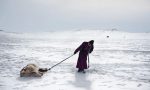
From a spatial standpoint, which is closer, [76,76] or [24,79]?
[24,79]

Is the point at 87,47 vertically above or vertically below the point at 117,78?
above

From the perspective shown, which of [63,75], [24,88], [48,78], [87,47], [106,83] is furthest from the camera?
[87,47]

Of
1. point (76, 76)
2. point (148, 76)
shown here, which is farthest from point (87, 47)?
point (148, 76)

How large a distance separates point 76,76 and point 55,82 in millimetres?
1411

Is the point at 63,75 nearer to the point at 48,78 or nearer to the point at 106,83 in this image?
the point at 48,78

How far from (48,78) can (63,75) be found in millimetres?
923

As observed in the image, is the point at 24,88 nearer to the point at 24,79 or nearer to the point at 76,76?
the point at 24,79

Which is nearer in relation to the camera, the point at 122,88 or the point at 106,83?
the point at 122,88

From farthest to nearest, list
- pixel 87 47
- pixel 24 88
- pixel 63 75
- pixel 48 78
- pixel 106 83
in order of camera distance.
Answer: pixel 87 47, pixel 63 75, pixel 48 78, pixel 106 83, pixel 24 88

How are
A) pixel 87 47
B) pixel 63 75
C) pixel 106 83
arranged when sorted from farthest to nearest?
1. pixel 87 47
2. pixel 63 75
3. pixel 106 83

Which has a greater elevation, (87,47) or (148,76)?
(87,47)

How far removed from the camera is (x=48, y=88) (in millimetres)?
7695

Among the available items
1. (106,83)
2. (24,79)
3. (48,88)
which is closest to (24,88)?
(48,88)

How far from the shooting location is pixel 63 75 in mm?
10008
